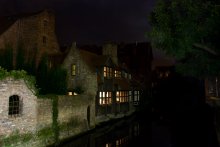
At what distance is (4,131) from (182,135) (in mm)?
18855

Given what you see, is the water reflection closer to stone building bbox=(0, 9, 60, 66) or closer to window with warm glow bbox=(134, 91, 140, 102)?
window with warm glow bbox=(134, 91, 140, 102)

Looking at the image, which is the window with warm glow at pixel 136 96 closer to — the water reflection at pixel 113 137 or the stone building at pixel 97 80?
the stone building at pixel 97 80

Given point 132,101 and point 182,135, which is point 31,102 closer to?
point 182,135

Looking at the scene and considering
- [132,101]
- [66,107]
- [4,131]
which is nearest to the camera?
[4,131]

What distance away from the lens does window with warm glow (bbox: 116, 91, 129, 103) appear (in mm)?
39875

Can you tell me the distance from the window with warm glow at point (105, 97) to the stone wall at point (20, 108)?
15425 millimetres

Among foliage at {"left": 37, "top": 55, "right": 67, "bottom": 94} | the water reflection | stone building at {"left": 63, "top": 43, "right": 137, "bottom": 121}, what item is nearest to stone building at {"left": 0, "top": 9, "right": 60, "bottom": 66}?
stone building at {"left": 63, "top": 43, "right": 137, "bottom": 121}

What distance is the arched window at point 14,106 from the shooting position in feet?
60.3

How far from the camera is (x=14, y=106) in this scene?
1864 cm

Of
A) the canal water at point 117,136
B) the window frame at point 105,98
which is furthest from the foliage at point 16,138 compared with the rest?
the window frame at point 105,98

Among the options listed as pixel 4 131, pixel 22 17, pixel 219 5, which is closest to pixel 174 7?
pixel 219 5

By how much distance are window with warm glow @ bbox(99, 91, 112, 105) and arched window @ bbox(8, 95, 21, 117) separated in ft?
54.5

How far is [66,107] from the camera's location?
24.9m

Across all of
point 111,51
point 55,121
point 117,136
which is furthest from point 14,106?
point 111,51
